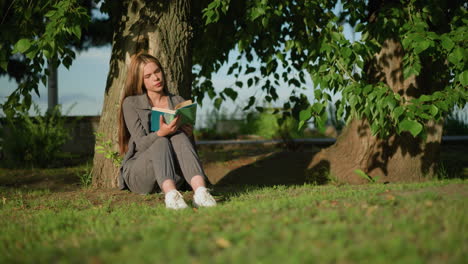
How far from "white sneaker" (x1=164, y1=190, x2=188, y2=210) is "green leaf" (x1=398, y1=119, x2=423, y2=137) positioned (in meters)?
2.30

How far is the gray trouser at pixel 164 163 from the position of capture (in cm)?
391

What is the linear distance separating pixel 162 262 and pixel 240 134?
39.4 ft

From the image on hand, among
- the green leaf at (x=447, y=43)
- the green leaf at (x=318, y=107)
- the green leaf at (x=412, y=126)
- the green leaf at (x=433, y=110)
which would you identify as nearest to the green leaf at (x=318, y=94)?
the green leaf at (x=318, y=107)

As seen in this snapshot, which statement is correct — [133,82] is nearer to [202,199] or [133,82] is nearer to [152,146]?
[152,146]

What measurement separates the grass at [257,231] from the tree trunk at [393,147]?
213 centimetres

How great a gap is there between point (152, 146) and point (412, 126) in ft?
8.22

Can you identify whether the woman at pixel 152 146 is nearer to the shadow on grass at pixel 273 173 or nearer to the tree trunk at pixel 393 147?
the shadow on grass at pixel 273 173

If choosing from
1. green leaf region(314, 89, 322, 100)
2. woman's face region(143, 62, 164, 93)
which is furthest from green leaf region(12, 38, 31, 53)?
green leaf region(314, 89, 322, 100)

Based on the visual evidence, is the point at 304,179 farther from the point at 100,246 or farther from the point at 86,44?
the point at 86,44

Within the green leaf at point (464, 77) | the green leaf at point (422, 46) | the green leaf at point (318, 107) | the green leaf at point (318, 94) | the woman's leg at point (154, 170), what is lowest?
the woman's leg at point (154, 170)

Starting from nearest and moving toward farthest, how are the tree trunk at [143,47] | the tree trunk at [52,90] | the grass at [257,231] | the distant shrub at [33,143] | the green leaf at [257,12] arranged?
the grass at [257,231] < the green leaf at [257,12] < the tree trunk at [143,47] < the distant shrub at [33,143] < the tree trunk at [52,90]

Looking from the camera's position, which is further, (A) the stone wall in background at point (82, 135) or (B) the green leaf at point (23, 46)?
(A) the stone wall in background at point (82, 135)

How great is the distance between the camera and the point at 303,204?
140 inches

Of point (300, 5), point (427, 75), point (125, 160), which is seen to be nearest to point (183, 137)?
point (125, 160)
